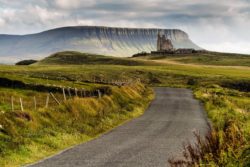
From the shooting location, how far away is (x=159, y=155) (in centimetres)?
2216

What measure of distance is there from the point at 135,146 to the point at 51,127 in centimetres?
597

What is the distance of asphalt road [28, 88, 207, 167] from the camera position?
65.8 feet

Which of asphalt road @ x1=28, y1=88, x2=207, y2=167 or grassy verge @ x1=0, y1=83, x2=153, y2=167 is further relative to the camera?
grassy verge @ x1=0, y1=83, x2=153, y2=167

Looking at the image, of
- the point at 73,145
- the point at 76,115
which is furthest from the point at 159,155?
the point at 76,115

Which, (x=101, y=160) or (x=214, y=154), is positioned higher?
(x=214, y=154)

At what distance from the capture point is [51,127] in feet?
93.5

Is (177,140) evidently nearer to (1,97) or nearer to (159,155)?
(159,155)

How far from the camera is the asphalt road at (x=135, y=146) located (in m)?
20.1

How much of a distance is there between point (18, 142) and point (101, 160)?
4.64 meters

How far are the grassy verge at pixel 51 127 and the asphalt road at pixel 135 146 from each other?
964 mm

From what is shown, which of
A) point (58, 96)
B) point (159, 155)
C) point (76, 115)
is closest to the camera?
point (159, 155)

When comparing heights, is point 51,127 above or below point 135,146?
above

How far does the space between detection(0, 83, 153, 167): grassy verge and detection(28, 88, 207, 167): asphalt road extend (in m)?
0.96

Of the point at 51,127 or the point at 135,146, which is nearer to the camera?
the point at 135,146
